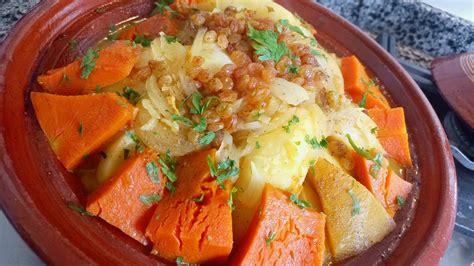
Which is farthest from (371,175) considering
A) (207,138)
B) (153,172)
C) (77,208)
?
(77,208)

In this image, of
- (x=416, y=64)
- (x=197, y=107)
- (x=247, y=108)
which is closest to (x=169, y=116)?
(x=197, y=107)

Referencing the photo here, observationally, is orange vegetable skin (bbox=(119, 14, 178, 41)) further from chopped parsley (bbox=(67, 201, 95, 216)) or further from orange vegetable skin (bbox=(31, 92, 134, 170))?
chopped parsley (bbox=(67, 201, 95, 216))

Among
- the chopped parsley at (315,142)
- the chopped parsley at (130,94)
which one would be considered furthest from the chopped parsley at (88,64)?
the chopped parsley at (315,142)

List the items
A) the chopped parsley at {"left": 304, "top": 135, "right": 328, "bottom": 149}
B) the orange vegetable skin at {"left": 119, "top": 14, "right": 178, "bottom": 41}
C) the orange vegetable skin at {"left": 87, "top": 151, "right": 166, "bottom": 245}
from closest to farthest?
1. the orange vegetable skin at {"left": 87, "top": 151, "right": 166, "bottom": 245}
2. the chopped parsley at {"left": 304, "top": 135, "right": 328, "bottom": 149}
3. the orange vegetable skin at {"left": 119, "top": 14, "right": 178, "bottom": 41}

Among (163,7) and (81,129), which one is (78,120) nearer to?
(81,129)

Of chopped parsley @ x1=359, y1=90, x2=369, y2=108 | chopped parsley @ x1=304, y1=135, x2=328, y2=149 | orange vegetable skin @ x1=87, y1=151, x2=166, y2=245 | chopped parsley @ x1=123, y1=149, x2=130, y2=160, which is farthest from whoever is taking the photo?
chopped parsley @ x1=359, y1=90, x2=369, y2=108

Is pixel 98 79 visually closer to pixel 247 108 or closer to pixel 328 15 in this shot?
pixel 247 108

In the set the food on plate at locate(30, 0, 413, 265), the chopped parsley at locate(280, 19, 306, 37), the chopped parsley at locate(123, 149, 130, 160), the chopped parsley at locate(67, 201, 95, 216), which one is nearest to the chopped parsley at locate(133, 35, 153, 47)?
the food on plate at locate(30, 0, 413, 265)
